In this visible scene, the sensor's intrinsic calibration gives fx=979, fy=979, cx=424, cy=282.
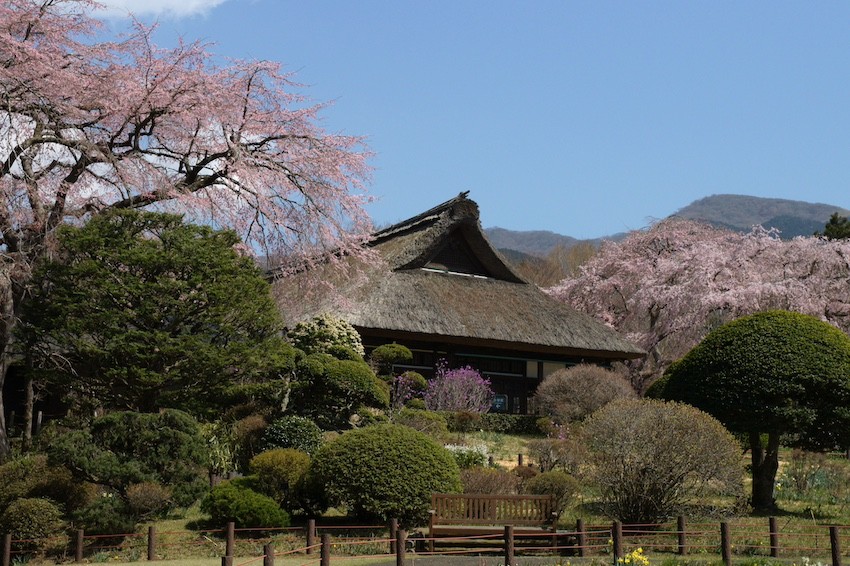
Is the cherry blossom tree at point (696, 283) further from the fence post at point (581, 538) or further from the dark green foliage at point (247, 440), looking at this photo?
the fence post at point (581, 538)

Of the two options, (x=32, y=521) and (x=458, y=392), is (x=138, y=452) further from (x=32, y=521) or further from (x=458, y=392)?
(x=458, y=392)

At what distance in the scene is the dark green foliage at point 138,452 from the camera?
14.3m

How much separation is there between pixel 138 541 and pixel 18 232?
25.1ft

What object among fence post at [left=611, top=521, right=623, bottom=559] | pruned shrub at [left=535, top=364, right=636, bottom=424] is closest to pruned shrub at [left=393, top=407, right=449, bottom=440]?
pruned shrub at [left=535, top=364, right=636, bottom=424]

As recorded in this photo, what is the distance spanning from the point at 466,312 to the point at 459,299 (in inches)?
30.7

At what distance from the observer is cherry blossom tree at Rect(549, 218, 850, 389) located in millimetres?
32469

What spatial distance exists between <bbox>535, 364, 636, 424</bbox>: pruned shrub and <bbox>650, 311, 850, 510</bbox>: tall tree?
7.08 m

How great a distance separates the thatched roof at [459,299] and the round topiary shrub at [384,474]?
1002 cm

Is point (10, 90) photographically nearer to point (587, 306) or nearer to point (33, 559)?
point (33, 559)

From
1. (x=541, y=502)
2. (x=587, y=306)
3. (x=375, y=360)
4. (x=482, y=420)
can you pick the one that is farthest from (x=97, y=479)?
(x=587, y=306)

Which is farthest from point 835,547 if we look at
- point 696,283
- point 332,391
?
point 696,283

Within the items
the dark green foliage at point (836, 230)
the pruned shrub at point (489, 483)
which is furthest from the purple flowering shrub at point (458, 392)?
the dark green foliage at point (836, 230)

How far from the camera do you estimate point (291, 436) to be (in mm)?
17531

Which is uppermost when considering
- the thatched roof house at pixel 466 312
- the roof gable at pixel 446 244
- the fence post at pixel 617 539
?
the roof gable at pixel 446 244
